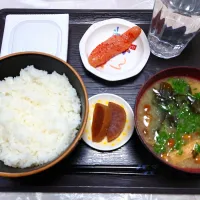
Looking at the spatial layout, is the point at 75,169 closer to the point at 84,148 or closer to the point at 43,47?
the point at 84,148

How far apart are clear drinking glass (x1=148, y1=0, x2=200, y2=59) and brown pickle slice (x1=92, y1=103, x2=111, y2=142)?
0.59m

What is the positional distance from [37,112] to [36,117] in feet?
0.10

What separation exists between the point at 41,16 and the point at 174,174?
1375mm

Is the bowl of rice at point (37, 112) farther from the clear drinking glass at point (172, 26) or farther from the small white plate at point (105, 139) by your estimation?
the clear drinking glass at point (172, 26)

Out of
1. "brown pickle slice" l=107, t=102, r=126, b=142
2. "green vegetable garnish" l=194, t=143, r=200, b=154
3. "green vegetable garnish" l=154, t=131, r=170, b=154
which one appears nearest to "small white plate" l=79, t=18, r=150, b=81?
"brown pickle slice" l=107, t=102, r=126, b=142

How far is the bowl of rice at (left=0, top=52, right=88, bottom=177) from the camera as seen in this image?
1.55 metres

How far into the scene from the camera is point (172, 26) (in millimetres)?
2055

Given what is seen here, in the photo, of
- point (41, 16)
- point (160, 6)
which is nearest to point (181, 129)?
point (160, 6)

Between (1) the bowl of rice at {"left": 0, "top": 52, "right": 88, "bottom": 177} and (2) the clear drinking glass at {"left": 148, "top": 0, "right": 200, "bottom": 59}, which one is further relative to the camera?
(2) the clear drinking glass at {"left": 148, "top": 0, "right": 200, "bottom": 59}

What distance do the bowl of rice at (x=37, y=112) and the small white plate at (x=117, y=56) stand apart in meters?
0.31

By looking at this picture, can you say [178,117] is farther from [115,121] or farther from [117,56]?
[117,56]

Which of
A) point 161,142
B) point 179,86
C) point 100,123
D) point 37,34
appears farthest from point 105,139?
point 37,34

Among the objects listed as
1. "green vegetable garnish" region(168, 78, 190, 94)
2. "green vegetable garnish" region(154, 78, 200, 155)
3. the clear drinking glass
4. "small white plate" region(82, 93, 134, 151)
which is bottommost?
"small white plate" region(82, 93, 134, 151)

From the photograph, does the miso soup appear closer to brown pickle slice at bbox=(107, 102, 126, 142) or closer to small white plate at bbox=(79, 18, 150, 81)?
brown pickle slice at bbox=(107, 102, 126, 142)
